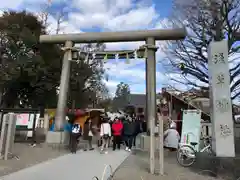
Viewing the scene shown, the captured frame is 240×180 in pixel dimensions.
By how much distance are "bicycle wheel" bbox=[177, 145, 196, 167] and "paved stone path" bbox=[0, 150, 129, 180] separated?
2170 mm

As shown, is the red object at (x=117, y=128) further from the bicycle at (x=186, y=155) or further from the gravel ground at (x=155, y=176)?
the bicycle at (x=186, y=155)

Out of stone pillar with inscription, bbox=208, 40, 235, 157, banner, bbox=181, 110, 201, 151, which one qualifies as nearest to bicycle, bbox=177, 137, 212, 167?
stone pillar with inscription, bbox=208, 40, 235, 157

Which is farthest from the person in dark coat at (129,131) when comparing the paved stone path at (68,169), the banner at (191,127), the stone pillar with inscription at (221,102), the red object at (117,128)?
the stone pillar with inscription at (221,102)

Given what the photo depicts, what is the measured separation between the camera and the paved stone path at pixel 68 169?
18.5ft

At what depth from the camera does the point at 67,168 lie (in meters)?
6.65

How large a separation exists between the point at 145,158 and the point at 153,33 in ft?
19.8

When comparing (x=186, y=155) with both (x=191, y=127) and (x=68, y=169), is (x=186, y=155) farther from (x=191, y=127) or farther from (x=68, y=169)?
(x=68, y=169)

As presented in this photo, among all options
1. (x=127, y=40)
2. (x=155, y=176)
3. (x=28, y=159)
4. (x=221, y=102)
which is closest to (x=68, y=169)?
(x=28, y=159)

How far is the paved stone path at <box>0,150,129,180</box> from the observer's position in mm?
5652

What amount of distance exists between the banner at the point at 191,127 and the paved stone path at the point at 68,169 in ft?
11.0

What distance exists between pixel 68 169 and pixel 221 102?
Result: 5106 millimetres

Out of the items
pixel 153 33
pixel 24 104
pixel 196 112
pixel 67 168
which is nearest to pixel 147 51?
pixel 153 33

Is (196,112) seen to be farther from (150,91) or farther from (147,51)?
(147,51)

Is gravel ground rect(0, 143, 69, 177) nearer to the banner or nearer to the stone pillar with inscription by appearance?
the banner
